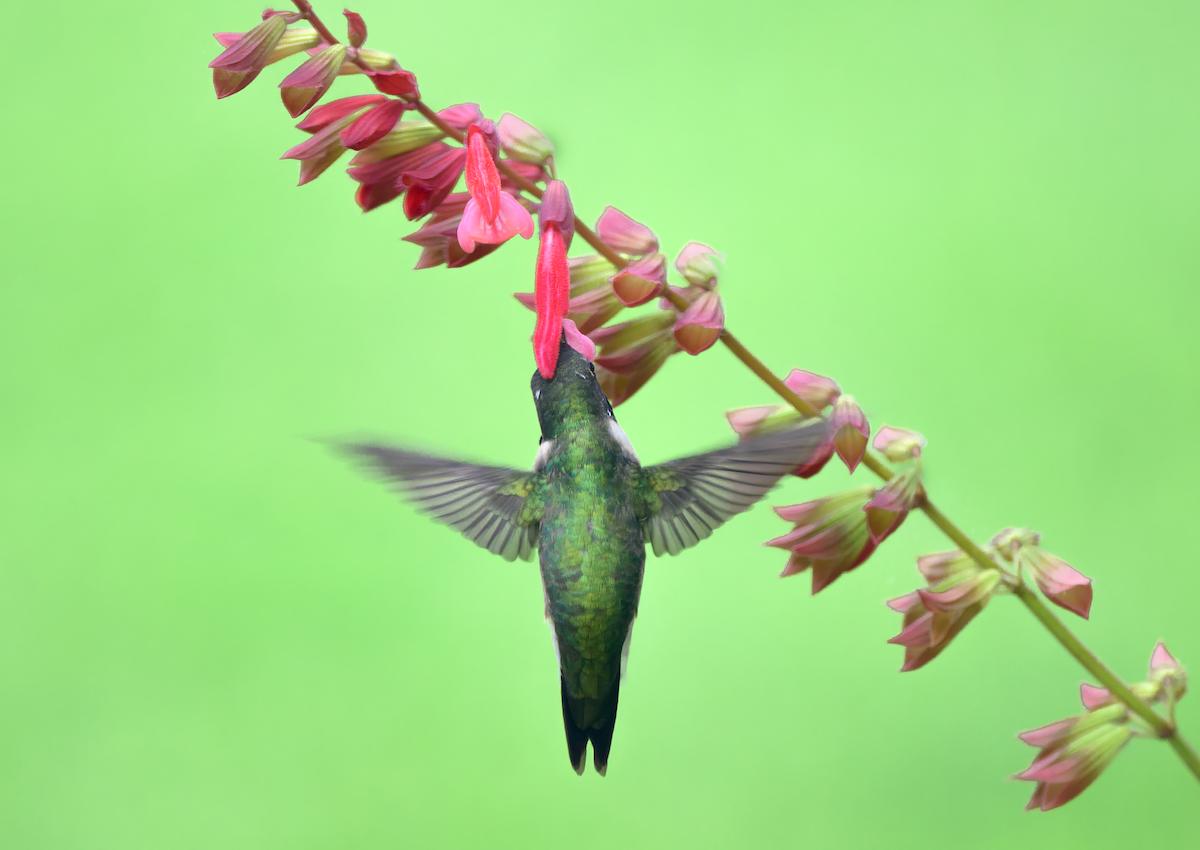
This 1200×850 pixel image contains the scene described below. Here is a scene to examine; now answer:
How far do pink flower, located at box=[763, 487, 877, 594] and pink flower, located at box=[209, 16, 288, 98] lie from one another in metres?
0.34

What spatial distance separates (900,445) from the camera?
0.53m

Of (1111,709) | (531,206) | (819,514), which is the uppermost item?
(531,206)

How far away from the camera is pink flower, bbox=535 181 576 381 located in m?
0.48

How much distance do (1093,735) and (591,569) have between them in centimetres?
26

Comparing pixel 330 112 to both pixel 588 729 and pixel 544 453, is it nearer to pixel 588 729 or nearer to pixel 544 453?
pixel 544 453

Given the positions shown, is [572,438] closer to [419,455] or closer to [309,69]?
[419,455]

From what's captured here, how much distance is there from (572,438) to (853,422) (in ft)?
0.48

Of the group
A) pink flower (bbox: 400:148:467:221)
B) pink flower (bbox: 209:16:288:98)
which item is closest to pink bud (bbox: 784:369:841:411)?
pink flower (bbox: 400:148:467:221)

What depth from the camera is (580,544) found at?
57 centimetres

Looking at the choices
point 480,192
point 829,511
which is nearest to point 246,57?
point 480,192

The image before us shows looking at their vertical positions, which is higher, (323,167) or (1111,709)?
(323,167)

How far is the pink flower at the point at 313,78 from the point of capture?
0.51 meters

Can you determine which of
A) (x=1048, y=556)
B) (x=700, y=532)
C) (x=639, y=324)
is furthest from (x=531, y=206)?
(x=1048, y=556)

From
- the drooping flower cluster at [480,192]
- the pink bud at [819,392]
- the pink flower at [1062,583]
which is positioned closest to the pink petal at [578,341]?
the drooping flower cluster at [480,192]
